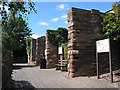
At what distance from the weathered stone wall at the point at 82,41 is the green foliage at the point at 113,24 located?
51 centimetres

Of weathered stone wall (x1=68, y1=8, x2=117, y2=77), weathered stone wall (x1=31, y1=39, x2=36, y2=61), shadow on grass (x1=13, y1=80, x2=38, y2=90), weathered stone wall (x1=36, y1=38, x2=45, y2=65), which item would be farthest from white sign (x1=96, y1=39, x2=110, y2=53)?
weathered stone wall (x1=31, y1=39, x2=36, y2=61)

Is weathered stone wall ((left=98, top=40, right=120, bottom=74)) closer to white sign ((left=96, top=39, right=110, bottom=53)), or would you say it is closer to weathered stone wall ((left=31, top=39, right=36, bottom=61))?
white sign ((left=96, top=39, right=110, bottom=53))

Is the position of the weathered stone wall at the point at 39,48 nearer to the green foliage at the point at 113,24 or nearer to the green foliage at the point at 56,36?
the green foliage at the point at 56,36

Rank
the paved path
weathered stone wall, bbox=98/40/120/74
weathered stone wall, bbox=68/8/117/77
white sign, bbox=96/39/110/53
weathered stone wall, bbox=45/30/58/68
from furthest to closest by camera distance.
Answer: weathered stone wall, bbox=45/30/58/68
weathered stone wall, bbox=98/40/120/74
weathered stone wall, bbox=68/8/117/77
white sign, bbox=96/39/110/53
the paved path

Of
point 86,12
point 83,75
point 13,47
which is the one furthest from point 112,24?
point 13,47

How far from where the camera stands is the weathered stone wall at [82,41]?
24.7ft

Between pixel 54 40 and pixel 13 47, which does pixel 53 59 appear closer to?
pixel 54 40

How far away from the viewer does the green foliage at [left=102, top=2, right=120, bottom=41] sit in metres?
7.62

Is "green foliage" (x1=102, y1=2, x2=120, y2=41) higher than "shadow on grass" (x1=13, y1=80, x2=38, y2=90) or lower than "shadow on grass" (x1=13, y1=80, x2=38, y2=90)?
higher

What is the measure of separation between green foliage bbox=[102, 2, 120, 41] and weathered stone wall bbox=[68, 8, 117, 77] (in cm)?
51

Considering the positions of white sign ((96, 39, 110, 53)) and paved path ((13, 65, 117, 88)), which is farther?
white sign ((96, 39, 110, 53))

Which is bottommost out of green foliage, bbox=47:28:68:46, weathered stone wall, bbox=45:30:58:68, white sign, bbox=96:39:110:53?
weathered stone wall, bbox=45:30:58:68

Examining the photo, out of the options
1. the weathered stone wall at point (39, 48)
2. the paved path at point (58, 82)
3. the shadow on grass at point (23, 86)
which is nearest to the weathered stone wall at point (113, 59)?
the paved path at point (58, 82)

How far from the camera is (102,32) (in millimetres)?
8570
